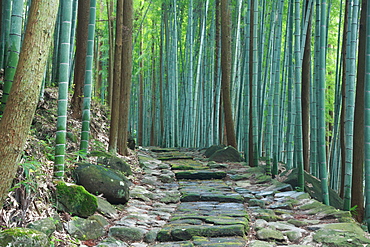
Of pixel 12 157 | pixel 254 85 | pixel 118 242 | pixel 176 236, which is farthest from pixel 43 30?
pixel 254 85

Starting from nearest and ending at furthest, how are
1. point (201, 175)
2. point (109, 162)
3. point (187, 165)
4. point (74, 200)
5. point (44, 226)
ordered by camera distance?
1. point (44, 226)
2. point (74, 200)
3. point (109, 162)
4. point (201, 175)
5. point (187, 165)

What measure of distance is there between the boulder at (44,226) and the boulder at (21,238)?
22 centimetres

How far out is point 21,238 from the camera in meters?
1.92

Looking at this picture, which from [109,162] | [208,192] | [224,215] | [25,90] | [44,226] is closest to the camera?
[25,90]

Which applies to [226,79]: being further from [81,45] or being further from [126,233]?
[126,233]

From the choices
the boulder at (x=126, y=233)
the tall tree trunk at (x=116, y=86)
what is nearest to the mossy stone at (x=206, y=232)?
the boulder at (x=126, y=233)

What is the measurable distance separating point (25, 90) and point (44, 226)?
2.58 ft

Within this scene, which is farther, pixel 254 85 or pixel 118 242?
pixel 254 85

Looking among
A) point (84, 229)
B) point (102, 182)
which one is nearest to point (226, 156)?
point (102, 182)

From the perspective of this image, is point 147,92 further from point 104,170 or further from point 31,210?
point 31,210

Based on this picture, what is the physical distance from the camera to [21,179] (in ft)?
8.30

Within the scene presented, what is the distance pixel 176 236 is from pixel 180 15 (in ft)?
25.9

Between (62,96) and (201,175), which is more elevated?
(62,96)

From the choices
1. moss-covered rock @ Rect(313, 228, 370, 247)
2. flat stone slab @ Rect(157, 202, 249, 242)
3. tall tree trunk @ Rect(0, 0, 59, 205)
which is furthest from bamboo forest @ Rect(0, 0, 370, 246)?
flat stone slab @ Rect(157, 202, 249, 242)
